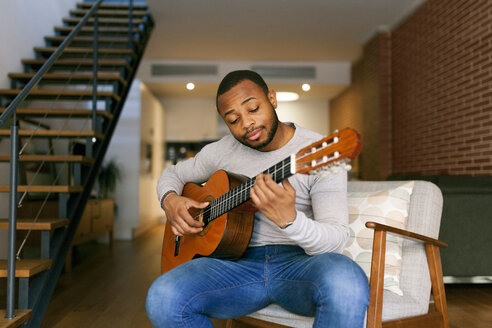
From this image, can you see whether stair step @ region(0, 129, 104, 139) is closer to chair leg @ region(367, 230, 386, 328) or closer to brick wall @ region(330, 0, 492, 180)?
chair leg @ region(367, 230, 386, 328)

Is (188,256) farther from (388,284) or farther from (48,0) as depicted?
(48,0)

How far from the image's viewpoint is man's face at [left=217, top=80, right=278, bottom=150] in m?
1.35

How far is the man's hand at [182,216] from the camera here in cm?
139

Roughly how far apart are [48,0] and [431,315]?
188 inches

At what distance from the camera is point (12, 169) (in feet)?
5.61

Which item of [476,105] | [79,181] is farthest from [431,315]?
[476,105]

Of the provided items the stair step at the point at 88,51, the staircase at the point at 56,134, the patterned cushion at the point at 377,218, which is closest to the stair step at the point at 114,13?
the staircase at the point at 56,134

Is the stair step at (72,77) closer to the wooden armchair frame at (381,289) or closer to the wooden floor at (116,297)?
the wooden floor at (116,297)

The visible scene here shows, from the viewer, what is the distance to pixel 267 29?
548 centimetres

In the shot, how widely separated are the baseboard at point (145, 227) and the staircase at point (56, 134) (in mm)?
1634

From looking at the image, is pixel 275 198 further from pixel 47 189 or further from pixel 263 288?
pixel 47 189

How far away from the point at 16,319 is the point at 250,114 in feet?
4.27

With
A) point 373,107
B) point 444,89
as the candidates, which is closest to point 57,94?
point 444,89

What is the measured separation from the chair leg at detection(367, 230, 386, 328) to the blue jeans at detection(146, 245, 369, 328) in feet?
0.66
